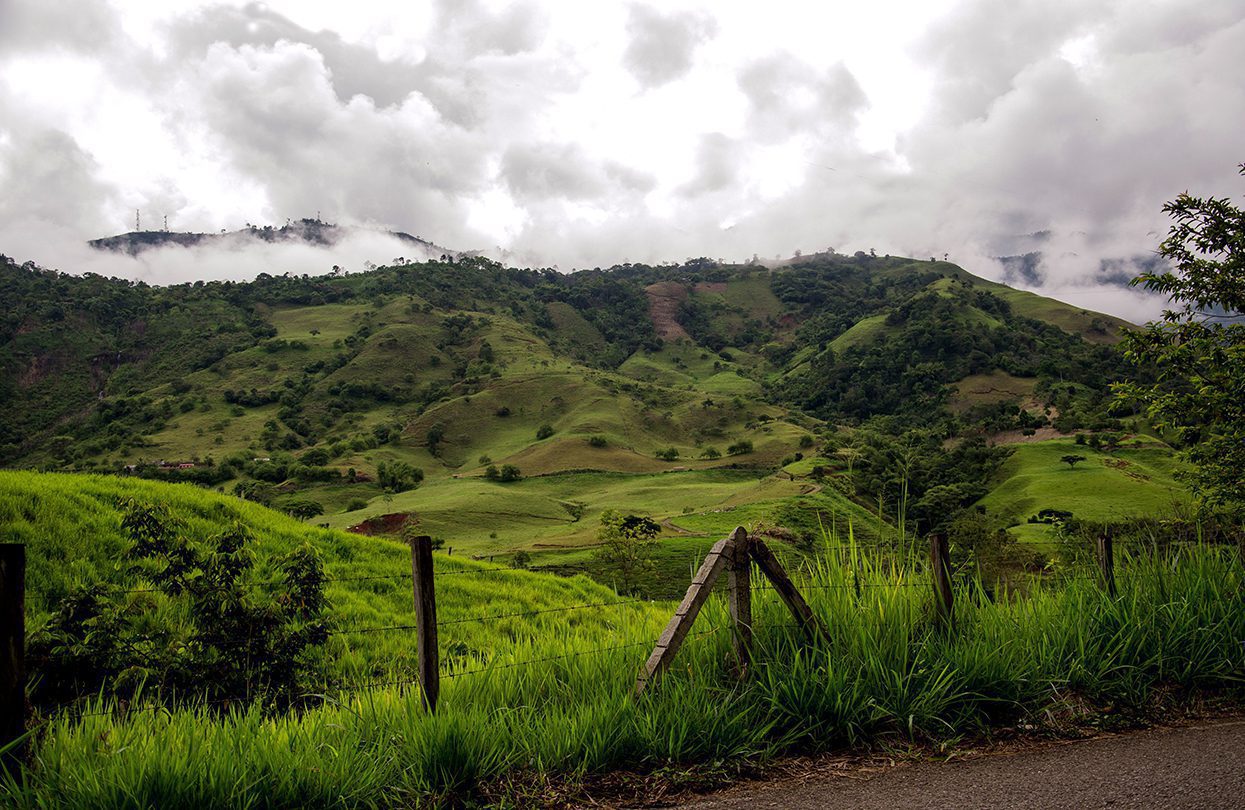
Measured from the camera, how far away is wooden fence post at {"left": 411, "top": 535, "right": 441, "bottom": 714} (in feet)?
16.9

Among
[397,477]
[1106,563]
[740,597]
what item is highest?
[740,597]

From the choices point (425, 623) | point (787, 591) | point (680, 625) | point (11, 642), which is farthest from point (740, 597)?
point (11, 642)

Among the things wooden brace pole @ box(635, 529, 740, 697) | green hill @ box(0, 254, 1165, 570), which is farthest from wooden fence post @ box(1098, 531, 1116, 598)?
green hill @ box(0, 254, 1165, 570)

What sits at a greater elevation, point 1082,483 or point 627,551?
point 627,551

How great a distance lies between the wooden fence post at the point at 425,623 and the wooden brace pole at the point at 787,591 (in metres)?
2.43

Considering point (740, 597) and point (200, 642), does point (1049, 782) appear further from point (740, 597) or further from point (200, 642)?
point (200, 642)

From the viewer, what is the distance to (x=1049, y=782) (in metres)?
4.62

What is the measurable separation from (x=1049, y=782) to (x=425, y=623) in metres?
4.09

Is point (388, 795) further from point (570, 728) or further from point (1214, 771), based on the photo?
point (1214, 771)

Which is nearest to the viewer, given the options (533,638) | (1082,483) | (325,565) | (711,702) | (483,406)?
(711,702)

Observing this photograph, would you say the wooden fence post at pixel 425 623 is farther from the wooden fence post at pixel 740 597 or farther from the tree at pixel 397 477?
the tree at pixel 397 477

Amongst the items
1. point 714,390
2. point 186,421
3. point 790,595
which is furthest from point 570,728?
point 714,390

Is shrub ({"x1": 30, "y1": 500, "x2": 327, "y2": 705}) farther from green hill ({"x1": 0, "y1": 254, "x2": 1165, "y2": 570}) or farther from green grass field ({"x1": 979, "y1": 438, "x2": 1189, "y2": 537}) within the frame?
green grass field ({"x1": 979, "y1": 438, "x2": 1189, "y2": 537})

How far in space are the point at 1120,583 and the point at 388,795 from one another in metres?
6.65
